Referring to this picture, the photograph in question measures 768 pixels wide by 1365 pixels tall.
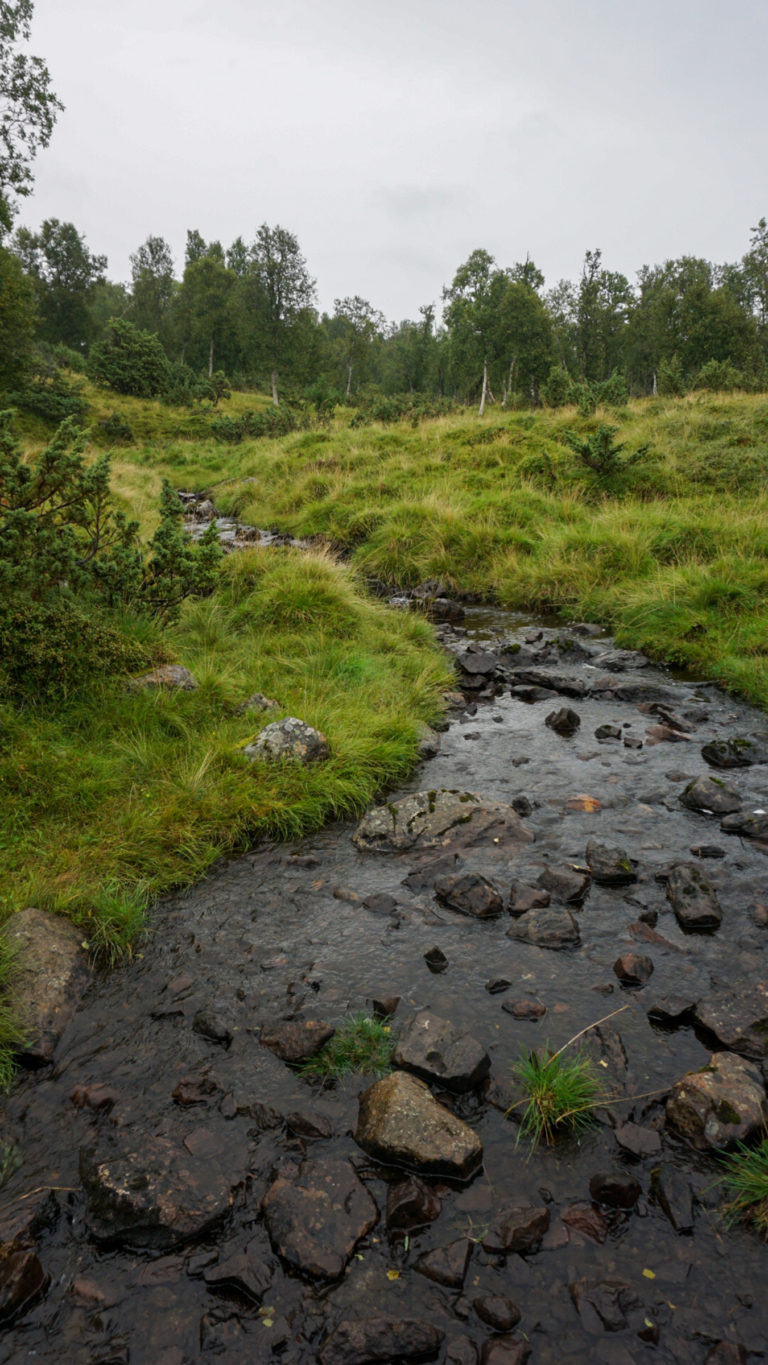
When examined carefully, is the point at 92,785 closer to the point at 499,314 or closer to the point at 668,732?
the point at 668,732

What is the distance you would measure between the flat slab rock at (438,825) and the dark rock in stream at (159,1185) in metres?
2.74

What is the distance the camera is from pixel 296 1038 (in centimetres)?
350

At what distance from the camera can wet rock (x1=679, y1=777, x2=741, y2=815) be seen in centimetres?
572

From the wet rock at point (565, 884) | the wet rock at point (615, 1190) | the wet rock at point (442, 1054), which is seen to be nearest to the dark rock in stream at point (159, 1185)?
the wet rock at point (442, 1054)

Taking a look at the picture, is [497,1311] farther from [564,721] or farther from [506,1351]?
[564,721]

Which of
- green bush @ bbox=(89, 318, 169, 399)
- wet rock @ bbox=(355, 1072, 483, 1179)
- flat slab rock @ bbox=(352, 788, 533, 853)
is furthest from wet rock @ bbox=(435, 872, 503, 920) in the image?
green bush @ bbox=(89, 318, 169, 399)

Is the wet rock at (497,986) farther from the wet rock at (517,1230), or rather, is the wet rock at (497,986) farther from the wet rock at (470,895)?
the wet rock at (517,1230)

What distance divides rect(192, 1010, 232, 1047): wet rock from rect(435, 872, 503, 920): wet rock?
1748 millimetres

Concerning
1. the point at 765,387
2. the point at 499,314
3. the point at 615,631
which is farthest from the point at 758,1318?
the point at 499,314

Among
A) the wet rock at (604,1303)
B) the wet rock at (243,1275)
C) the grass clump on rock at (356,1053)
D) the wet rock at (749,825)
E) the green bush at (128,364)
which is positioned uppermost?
the green bush at (128,364)

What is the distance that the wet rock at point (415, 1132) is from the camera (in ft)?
9.29

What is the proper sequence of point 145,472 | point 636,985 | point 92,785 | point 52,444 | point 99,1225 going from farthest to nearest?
1. point 145,472
2. point 52,444
3. point 92,785
4. point 636,985
5. point 99,1225

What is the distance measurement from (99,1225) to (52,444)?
263 inches

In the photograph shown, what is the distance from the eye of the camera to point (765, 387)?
32.0 m
